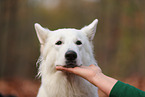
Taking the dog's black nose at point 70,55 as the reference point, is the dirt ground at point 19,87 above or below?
below

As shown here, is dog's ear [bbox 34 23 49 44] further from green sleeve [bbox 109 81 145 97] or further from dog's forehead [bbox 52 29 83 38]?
green sleeve [bbox 109 81 145 97]

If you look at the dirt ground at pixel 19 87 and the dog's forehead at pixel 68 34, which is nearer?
the dog's forehead at pixel 68 34

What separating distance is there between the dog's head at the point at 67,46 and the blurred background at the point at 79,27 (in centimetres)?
613

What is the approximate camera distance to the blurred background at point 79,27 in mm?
8102

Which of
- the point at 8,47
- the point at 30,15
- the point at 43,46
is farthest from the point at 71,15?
the point at 43,46

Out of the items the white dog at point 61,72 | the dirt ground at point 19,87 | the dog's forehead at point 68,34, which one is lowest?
the dirt ground at point 19,87

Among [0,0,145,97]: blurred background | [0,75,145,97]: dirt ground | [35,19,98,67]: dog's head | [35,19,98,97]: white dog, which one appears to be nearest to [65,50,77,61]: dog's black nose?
[35,19,98,67]: dog's head

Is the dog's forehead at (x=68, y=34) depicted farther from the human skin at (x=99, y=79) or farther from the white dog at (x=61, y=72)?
the human skin at (x=99, y=79)

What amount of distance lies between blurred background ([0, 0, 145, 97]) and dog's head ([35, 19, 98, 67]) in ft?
20.1

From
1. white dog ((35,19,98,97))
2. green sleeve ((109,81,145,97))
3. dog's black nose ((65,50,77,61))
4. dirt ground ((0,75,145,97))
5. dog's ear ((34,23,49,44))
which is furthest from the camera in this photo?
dirt ground ((0,75,145,97))

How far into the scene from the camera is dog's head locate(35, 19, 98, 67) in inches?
77.0

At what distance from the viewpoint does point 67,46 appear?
2.05 metres

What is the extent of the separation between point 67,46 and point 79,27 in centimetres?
734

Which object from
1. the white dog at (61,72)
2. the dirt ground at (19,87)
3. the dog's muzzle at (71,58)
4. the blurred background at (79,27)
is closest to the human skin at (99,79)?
the dog's muzzle at (71,58)
